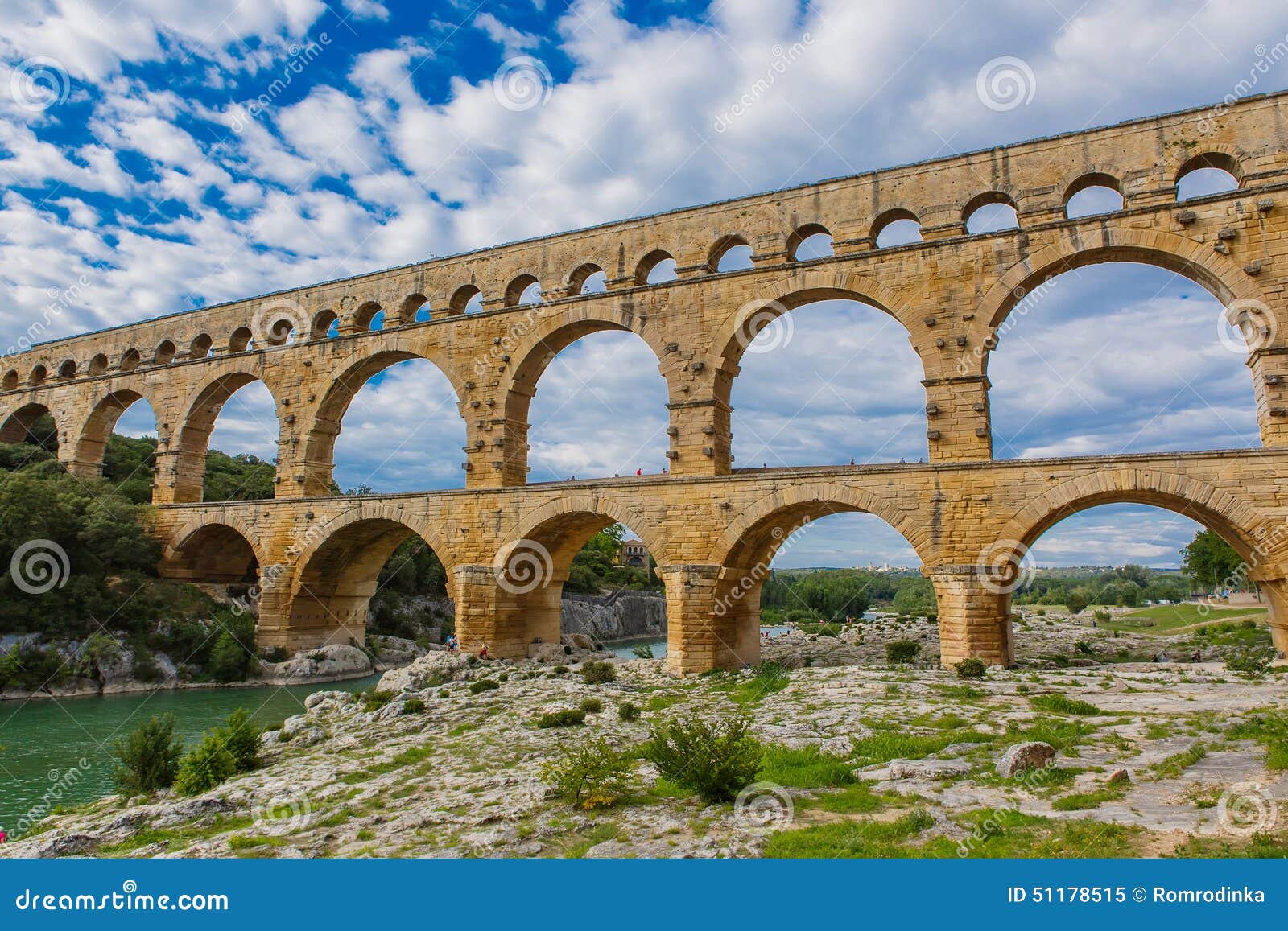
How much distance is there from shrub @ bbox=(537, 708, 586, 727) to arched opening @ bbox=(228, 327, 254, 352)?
814 inches

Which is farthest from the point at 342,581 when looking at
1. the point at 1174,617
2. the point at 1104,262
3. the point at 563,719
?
the point at 1174,617

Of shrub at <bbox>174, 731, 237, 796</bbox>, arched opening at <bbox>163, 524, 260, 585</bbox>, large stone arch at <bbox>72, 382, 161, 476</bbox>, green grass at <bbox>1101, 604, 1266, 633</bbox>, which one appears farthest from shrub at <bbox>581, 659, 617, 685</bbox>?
green grass at <bbox>1101, 604, 1266, 633</bbox>

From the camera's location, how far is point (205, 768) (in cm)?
1007

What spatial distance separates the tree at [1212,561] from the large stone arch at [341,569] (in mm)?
31178

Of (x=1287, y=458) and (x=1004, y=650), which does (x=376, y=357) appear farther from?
(x=1287, y=458)

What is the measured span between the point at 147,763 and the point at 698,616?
10.8 m

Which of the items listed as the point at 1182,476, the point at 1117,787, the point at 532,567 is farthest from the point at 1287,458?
the point at 532,567

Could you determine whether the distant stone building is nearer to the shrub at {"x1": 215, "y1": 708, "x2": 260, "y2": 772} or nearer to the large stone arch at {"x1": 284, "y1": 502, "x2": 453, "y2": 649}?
the large stone arch at {"x1": 284, "y1": 502, "x2": 453, "y2": 649}

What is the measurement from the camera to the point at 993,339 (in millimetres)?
17062

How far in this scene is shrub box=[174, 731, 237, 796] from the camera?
9.89 meters

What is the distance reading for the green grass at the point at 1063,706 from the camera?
1072cm

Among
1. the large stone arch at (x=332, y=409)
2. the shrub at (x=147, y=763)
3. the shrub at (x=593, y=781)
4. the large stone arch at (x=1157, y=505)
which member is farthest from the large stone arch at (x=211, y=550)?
the large stone arch at (x=1157, y=505)

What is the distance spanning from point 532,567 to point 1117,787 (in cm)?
1586

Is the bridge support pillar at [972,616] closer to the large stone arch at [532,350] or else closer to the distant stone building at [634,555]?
the large stone arch at [532,350]
